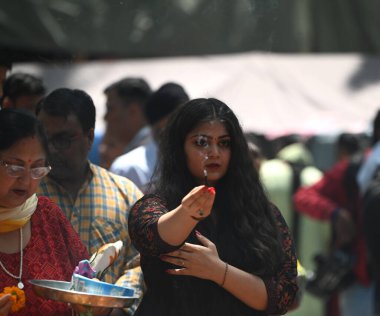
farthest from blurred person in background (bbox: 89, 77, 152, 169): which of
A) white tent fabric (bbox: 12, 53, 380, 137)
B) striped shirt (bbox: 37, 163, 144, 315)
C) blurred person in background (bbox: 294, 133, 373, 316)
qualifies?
white tent fabric (bbox: 12, 53, 380, 137)

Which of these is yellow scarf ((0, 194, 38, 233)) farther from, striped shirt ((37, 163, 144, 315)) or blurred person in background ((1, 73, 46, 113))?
blurred person in background ((1, 73, 46, 113))

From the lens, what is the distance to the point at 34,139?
3.89 meters

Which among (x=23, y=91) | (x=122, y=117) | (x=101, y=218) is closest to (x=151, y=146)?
(x=23, y=91)

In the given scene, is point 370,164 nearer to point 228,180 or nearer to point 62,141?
point 62,141

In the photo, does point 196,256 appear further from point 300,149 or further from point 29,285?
point 300,149

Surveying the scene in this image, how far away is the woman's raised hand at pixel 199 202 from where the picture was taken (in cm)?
355

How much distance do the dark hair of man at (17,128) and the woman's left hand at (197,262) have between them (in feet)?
1.99

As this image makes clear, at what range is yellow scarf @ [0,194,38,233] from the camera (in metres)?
3.79

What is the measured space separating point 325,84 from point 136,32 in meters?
2.32

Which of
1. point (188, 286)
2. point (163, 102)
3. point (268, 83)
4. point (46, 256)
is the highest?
point (163, 102)

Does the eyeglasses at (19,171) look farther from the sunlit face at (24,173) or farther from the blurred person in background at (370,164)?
the blurred person in background at (370,164)

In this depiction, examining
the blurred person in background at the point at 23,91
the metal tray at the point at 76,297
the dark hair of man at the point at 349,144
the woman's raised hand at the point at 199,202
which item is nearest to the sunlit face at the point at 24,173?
the metal tray at the point at 76,297

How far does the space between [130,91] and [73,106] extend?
243 cm

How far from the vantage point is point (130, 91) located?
6.98 meters
